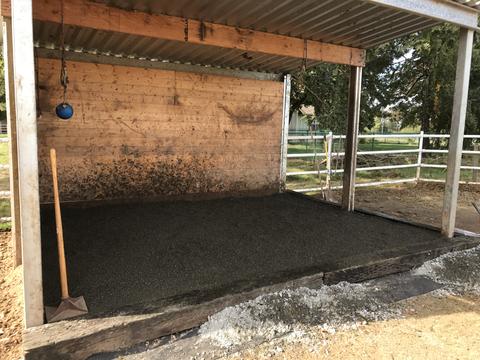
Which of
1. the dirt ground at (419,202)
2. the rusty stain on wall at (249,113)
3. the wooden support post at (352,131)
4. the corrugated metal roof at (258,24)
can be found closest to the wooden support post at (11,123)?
the corrugated metal roof at (258,24)

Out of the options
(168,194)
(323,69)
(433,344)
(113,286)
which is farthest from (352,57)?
(323,69)

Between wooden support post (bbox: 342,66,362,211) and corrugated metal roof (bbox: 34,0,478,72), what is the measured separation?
46 cm

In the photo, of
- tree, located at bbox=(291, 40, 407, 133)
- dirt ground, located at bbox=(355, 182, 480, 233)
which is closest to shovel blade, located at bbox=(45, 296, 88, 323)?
dirt ground, located at bbox=(355, 182, 480, 233)

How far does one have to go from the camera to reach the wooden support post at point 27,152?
1.95 m

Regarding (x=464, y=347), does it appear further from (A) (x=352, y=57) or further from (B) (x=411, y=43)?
(B) (x=411, y=43)

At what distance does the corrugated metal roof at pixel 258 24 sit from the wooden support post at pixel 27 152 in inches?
67.6

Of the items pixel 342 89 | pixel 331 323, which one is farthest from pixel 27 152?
pixel 342 89

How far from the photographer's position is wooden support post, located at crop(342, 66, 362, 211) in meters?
5.08

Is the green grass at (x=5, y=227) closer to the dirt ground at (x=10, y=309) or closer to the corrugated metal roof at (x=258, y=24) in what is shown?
the dirt ground at (x=10, y=309)

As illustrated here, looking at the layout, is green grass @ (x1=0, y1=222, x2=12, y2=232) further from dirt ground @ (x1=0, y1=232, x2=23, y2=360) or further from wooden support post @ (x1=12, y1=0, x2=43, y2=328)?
wooden support post @ (x1=12, y1=0, x2=43, y2=328)

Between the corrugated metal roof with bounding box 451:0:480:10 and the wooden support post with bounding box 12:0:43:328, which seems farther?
the corrugated metal roof with bounding box 451:0:480:10

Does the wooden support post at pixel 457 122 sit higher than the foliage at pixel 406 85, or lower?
lower

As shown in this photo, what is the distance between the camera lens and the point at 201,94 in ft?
19.0

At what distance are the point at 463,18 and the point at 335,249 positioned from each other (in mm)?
2690
